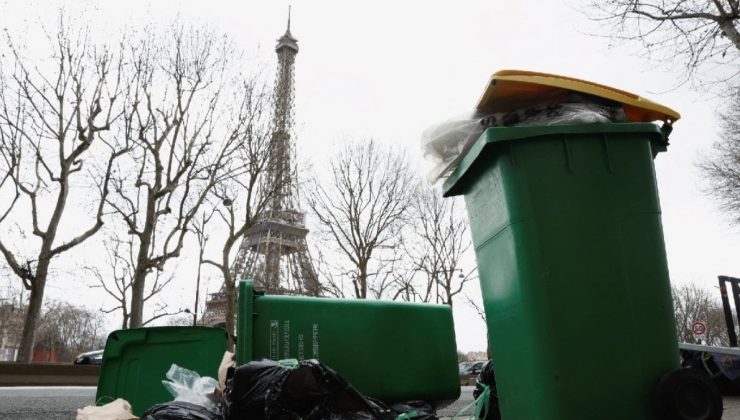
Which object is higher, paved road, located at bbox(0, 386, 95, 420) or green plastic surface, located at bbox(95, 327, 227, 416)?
green plastic surface, located at bbox(95, 327, 227, 416)

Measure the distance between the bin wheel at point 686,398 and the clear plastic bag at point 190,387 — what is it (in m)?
2.27

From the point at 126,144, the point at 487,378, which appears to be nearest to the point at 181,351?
the point at 487,378

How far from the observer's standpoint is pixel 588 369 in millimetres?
2064

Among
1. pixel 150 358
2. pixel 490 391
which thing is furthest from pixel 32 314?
pixel 490 391

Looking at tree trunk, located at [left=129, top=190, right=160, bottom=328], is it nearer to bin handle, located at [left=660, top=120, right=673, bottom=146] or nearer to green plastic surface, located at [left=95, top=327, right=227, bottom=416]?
green plastic surface, located at [left=95, top=327, right=227, bottom=416]

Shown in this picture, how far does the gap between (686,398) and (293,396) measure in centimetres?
161

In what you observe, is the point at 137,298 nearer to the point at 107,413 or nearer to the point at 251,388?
the point at 107,413

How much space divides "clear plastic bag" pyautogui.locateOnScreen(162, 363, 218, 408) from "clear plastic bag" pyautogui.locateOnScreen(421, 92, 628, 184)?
6.06 ft

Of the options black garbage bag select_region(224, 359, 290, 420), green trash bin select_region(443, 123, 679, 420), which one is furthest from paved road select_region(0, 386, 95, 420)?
green trash bin select_region(443, 123, 679, 420)

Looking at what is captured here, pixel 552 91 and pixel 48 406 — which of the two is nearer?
pixel 552 91

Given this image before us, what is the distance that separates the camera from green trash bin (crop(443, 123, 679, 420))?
2.07 m

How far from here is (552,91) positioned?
241 cm

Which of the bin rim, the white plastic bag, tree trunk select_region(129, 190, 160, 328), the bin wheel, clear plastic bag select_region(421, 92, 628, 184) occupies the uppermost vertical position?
tree trunk select_region(129, 190, 160, 328)

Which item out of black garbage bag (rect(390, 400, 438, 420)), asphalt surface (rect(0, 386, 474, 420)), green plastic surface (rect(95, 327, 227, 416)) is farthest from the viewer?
asphalt surface (rect(0, 386, 474, 420))
